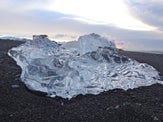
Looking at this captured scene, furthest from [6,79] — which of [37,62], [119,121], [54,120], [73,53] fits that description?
[119,121]

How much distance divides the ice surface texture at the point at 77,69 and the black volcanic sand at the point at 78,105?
1.10 ft

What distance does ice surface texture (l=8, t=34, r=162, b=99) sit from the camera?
1153 cm

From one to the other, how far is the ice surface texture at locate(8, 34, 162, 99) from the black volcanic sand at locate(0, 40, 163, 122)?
34 cm

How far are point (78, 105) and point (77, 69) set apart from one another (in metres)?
2.49

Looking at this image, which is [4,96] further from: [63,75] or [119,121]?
[119,121]

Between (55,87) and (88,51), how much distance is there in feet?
8.24

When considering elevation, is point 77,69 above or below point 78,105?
above

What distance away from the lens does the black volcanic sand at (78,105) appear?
8594 mm

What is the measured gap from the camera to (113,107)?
9414mm

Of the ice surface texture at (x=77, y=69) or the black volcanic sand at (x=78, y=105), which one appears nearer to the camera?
the black volcanic sand at (x=78, y=105)

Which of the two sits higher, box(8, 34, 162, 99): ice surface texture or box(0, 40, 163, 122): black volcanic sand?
box(8, 34, 162, 99): ice surface texture

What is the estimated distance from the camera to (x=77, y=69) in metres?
12.1

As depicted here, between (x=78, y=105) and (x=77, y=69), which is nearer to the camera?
(x=78, y=105)

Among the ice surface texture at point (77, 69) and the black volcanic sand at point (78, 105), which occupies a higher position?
the ice surface texture at point (77, 69)
